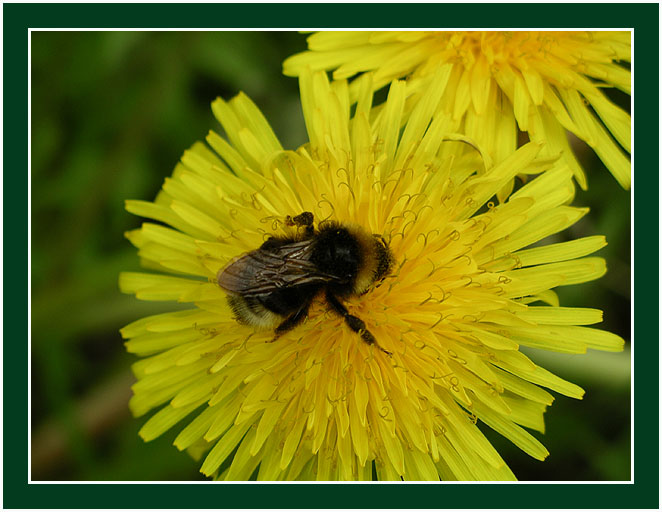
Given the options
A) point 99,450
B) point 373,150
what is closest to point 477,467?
point 373,150

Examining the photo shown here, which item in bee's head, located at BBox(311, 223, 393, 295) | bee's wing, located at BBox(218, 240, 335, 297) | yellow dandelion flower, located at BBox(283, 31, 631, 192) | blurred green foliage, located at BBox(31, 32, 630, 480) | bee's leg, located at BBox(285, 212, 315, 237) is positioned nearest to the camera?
bee's wing, located at BBox(218, 240, 335, 297)

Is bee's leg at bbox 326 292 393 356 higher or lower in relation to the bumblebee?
lower

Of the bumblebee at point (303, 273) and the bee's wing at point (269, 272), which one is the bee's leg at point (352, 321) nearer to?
the bumblebee at point (303, 273)

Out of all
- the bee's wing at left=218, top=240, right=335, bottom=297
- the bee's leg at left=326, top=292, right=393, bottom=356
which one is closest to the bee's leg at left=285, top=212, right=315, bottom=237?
the bee's wing at left=218, top=240, right=335, bottom=297

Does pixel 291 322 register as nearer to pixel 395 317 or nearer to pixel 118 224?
pixel 395 317

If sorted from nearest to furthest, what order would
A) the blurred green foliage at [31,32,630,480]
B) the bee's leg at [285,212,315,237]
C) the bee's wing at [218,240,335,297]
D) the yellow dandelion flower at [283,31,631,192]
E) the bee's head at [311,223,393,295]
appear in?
1. the bee's wing at [218,240,335,297]
2. the bee's head at [311,223,393,295]
3. the bee's leg at [285,212,315,237]
4. the yellow dandelion flower at [283,31,631,192]
5. the blurred green foliage at [31,32,630,480]

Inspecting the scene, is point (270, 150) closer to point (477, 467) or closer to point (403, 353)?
point (403, 353)

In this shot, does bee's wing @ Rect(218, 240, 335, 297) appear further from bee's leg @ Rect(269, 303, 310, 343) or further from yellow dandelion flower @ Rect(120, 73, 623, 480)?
yellow dandelion flower @ Rect(120, 73, 623, 480)
